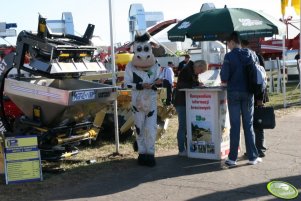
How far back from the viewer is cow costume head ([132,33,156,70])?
24.7 ft

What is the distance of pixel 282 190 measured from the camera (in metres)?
5.98

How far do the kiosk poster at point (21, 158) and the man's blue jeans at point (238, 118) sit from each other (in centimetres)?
295

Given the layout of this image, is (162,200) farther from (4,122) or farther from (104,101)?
(4,122)

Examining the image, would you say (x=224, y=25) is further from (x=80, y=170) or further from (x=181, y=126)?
(x=80, y=170)

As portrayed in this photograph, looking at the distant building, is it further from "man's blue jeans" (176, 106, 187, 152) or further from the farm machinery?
the farm machinery

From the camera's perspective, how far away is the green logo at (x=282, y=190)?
5.78 m

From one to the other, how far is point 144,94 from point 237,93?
147 cm

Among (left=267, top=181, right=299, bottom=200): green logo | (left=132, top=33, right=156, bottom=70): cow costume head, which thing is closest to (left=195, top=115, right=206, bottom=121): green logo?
(left=132, top=33, right=156, bottom=70): cow costume head

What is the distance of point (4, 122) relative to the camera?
25.7ft

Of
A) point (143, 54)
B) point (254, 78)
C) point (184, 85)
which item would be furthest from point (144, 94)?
point (254, 78)

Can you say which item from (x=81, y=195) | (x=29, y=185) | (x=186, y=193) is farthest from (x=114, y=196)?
(x=29, y=185)

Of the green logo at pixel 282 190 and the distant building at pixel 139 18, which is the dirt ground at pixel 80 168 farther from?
the distant building at pixel 139 18

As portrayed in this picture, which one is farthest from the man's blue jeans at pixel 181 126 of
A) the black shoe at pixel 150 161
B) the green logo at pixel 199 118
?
the black shoe at pixel 150 161

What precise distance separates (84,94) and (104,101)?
591mm
